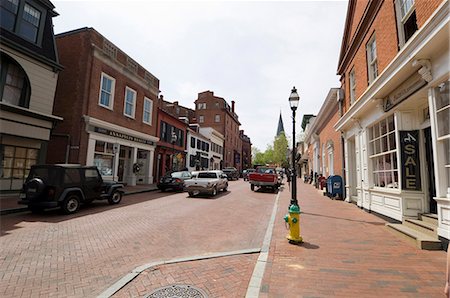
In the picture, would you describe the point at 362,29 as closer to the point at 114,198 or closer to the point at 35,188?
the point at 114,198

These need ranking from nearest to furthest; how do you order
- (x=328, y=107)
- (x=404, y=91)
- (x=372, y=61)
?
(x=404, y=91)
(x=372, y=61)
(x=328, y=107)

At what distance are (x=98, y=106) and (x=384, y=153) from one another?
16.3 meters

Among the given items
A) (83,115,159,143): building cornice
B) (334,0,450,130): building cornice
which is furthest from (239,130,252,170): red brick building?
(334,0,450,130): building cornice

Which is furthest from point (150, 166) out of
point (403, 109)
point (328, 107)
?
point (403, 109)

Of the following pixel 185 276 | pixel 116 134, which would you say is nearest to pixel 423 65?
pixel 185 276

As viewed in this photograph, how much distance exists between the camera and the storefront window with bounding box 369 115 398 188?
8.18 metres

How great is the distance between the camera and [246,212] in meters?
10.4

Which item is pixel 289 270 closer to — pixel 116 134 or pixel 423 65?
pixel 423 65

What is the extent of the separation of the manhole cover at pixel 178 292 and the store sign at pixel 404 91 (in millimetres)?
6868

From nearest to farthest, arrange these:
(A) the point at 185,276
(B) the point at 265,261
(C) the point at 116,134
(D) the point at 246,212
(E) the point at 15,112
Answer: (A) the point at 185,276 → (B) the point at 265,261 → (D) the point at 246,212 → (E) the point at 15,112 → (C) the point at 116,134

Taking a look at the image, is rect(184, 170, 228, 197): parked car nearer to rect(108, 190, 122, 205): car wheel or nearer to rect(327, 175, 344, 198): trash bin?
rect(108, 190, 122, 205): car wheel

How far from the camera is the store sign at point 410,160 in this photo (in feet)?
22.9

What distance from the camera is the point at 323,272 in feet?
13.9

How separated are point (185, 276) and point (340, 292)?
2410 mm
